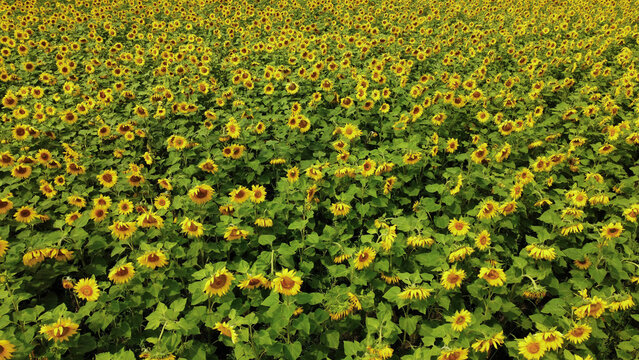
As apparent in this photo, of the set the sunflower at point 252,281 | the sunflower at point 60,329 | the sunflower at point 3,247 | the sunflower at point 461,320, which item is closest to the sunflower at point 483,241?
the sunflower at point 461,320

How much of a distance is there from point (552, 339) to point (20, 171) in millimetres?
6306

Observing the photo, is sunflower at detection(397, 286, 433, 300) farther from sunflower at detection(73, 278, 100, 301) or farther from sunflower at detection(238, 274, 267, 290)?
sunflower at detection(73, 278, 100, 301)

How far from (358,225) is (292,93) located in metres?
3.54

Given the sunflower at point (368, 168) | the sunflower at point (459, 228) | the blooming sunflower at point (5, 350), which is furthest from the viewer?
the sunflower at point (368, 168)

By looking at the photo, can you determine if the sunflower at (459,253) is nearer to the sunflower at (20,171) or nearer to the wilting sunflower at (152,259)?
the wilting sunflower at (152,259)

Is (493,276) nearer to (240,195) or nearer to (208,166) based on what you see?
(240,195)

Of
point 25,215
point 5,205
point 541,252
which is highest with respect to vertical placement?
point 541,252

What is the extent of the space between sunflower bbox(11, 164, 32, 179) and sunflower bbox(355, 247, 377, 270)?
4.60 metres

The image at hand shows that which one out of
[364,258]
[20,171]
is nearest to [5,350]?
[364,258]

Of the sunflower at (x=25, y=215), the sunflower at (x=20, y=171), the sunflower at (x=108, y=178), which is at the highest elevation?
the sunflower at (x=108, y=178)

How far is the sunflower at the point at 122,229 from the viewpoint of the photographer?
3466mm

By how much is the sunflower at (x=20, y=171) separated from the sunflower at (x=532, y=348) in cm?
604

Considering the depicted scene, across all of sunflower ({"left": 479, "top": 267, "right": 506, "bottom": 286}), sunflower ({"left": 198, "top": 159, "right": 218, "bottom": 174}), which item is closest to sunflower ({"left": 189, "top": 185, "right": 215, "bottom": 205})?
sunflower ({"left": 198, "top": 159, "right": 218, "bottom": 174})

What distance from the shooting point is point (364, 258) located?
10.6 feet
